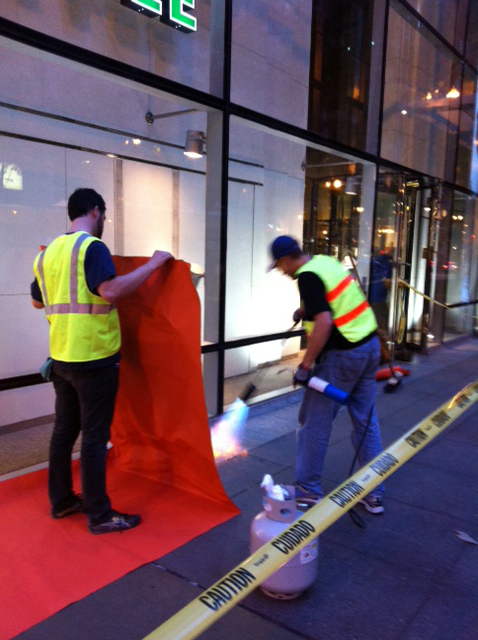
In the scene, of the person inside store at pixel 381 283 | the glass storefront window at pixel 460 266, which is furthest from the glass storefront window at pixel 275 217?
the glass storefront window at pixel 460 266

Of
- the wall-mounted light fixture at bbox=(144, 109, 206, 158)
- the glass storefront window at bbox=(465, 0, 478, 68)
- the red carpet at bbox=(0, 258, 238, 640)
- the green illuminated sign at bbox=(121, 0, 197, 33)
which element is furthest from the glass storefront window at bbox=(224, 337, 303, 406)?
the glass storefront window at bbox=(465, 0, 478, 68)

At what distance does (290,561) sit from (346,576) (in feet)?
1.67

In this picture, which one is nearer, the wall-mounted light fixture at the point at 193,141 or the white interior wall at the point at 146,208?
the white interior wall at the point at 146,208

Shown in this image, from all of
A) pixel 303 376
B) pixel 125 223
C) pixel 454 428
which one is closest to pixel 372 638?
pixel 303 376

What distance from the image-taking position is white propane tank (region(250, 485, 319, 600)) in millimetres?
2547

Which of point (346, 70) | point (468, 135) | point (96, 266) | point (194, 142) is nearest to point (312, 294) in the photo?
point (96, 266)

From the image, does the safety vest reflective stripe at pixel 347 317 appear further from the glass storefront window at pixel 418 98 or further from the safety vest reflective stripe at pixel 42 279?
the glass storefront window at pixel 418 98

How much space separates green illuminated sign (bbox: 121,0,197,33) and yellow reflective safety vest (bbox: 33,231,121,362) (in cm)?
245

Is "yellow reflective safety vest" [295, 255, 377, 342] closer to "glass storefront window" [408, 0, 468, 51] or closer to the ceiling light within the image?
"glass storefront window" [408, 0, 468, 51]

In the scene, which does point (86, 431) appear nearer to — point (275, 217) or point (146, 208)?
point (146, 208)

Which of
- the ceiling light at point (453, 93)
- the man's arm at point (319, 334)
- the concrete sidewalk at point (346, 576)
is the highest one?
the ceiling light at point (453, 93)

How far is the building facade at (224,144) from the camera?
4.65 meters

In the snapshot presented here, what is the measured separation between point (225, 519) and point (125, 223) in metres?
3.31

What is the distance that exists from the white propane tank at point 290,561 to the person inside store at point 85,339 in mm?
1015
